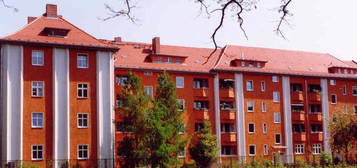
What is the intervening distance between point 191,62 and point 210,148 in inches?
492

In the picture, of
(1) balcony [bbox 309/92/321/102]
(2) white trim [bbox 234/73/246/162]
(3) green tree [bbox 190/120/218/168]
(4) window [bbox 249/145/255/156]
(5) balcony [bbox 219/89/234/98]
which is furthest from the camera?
(1) balcony [bbox 309/92/321/102]

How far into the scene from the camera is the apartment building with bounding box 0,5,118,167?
1742 inches

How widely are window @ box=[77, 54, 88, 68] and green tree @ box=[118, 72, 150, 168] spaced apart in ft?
13.5

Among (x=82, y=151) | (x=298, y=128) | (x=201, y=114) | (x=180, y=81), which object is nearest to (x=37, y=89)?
(x=82, y=151)

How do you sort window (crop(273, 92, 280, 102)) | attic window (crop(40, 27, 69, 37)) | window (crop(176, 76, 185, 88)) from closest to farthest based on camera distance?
1. attic window (crop(40, 27, 69, 37))
2. window (crop(176, 76, 185, 88))
3. window (crop(273, 92, 280, 102))

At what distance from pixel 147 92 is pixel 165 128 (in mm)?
9206

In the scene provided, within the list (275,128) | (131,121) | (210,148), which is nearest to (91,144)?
A: (131,121)

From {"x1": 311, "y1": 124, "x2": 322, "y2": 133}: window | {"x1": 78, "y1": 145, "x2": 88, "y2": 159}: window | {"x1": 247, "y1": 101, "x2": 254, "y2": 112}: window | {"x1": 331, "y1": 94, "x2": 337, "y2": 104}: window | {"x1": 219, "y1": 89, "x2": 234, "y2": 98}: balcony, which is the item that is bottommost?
{"x1": 78, "y1": 145, "x2": 88, "y2": 159}: window

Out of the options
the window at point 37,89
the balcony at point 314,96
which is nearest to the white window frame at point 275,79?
the balcony at point 314,96

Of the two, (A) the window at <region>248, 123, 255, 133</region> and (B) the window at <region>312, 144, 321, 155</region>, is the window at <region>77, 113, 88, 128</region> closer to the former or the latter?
(A) the window at <region>248, 123, 255, 133</region>

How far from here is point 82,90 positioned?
155 ft

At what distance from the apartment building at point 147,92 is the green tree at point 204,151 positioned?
190 cm

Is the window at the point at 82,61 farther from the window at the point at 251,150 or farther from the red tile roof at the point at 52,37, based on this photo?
the window at the point at 251,150

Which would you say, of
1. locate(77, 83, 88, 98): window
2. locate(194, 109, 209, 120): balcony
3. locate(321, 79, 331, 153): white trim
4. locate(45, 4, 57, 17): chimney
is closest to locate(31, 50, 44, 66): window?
locate(77, 83, 88, 98): window
